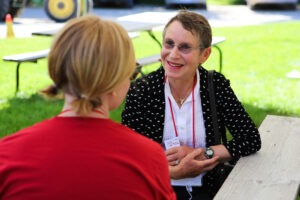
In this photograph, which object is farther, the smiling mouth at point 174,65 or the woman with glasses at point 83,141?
the smiling mouth at point 174,65

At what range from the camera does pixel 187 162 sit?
97.7 inches

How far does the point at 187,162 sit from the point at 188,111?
10.5 inches

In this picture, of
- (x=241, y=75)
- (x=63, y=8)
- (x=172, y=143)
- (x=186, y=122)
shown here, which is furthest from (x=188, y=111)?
(x=63, y=8)

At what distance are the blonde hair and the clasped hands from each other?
3.65 ft

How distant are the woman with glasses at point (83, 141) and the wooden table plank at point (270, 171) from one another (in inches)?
31.1

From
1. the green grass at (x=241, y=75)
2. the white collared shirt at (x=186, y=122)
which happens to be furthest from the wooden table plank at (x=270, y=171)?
the green grass at (x=241, y=75)

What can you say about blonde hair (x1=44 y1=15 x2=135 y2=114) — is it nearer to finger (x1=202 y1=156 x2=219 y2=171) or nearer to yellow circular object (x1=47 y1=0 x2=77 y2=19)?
finger (x1=202 y1=156 x2=219 y2=171)

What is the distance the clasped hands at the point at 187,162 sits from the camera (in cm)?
249

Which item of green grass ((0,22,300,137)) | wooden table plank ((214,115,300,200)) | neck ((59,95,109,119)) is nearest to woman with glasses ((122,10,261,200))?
wooden table plank ((214,115,300,200))

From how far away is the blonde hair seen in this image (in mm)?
1384

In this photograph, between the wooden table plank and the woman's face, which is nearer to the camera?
the wooden table plank

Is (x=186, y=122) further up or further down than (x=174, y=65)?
further down

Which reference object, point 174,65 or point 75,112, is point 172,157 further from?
point 75,112

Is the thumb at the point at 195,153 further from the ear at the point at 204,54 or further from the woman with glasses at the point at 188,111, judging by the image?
the ear at the point at 204,54
